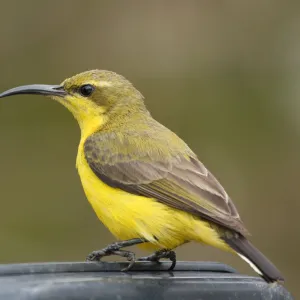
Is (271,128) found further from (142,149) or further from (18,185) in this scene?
(142,149)

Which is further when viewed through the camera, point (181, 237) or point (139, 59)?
point (139, 59)

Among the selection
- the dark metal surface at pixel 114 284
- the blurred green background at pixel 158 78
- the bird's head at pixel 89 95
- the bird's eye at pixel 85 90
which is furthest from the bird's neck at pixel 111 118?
the blurred green background at pixel 158 78

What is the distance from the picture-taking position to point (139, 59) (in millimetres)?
12586

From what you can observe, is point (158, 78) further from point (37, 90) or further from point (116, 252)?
point (116, 252)

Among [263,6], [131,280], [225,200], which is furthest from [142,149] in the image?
[263,6]

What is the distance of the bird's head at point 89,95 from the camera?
731 centimetres

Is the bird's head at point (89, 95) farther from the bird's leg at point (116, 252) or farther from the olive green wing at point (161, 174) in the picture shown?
the bird's leg at point (116, 252)

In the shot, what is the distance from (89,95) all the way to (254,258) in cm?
236

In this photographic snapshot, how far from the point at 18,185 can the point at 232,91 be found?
8.73 feet

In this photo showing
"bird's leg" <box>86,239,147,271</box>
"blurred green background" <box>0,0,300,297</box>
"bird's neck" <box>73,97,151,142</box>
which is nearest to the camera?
"bird's leg" <box>86,239,147,271</box>

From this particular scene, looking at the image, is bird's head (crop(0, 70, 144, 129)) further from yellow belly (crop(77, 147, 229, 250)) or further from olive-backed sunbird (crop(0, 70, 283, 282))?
yellow belly (crop(77, 147, 229, 250))

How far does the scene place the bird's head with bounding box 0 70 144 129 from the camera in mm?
7312

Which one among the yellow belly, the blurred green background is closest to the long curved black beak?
the yellow belly

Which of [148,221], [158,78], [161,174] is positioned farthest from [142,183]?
[158,78]
